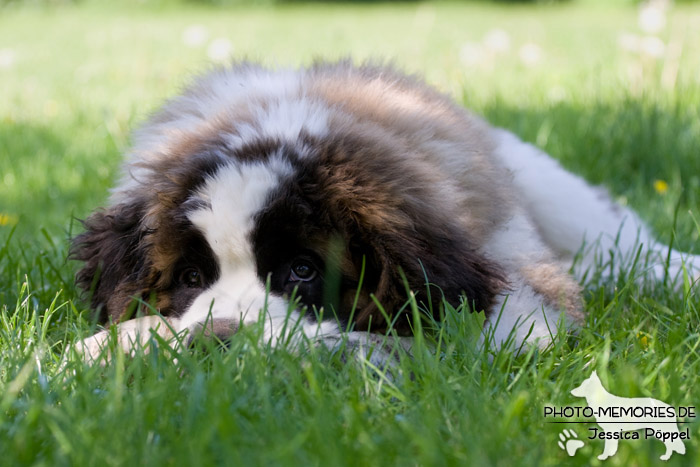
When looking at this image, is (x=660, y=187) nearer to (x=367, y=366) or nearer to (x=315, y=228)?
(x=315, y=228)

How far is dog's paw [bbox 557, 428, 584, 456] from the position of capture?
5.29 feet

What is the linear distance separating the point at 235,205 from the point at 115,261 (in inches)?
21.8

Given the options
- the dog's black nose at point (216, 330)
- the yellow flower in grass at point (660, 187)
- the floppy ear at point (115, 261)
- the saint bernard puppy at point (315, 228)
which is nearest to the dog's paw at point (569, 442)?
the saint bernard puppy at point (315, 228)

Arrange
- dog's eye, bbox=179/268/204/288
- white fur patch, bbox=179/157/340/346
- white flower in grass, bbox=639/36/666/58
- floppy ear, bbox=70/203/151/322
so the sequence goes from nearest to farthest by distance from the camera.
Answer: white fur patch, bbox=179/157/340/346 → dog's eye, bbox=179/268/204/288 → floppy ear, bbox=70/203/151/322 → white flower in grass, bbox=639/36/666/58

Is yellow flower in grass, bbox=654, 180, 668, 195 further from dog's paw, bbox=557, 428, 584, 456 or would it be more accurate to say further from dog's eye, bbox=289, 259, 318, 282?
dog's paw, bbox=557, 428, 584, 456

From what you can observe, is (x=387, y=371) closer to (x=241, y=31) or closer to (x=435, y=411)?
(x=435, y=411)

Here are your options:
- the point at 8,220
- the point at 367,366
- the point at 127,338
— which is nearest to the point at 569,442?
the point at 367,366

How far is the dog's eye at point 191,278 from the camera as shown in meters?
2.40

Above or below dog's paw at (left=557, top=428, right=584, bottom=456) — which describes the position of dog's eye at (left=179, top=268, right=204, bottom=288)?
below

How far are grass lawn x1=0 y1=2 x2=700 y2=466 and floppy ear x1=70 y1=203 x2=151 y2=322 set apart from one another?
113mm

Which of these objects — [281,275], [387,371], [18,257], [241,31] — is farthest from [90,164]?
[241,31]

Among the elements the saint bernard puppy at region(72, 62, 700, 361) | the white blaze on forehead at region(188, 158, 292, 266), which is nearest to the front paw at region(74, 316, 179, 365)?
the saint bernard puppy at region(72, 62, 700, 361)

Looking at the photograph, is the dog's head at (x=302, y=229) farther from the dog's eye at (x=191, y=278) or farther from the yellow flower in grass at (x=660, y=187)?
the yellow flower in grass at (x=660, y=187)

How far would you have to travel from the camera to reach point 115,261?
2547mm
